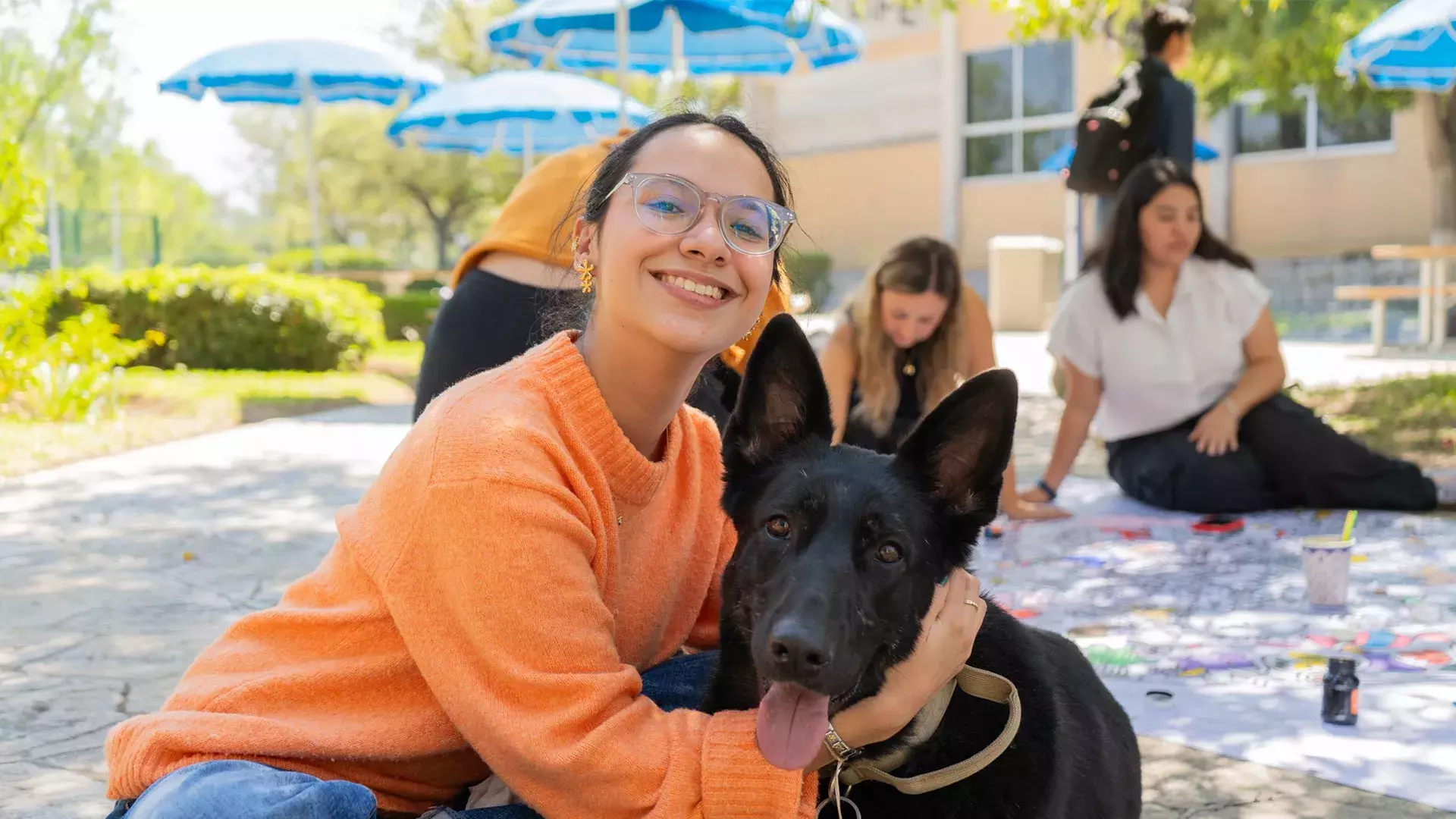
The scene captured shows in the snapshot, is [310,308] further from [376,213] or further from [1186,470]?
[376,213]

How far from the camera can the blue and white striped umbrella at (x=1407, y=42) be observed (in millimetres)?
7203

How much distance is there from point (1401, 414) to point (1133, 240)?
3.51 metres

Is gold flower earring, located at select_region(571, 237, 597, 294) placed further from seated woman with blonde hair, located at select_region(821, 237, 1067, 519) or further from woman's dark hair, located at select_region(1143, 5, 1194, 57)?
woman's dark hair, located at select_region(1143, 5, 1194, 57)

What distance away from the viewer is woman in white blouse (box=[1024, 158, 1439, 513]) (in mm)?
5906

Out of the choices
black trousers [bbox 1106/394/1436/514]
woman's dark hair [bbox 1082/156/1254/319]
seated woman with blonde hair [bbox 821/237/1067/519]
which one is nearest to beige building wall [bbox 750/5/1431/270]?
woman's dark hair [bbox 1082/156/1254/319]

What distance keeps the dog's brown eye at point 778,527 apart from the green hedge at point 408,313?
631 inches

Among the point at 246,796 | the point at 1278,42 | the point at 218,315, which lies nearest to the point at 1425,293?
the point at 1278,42

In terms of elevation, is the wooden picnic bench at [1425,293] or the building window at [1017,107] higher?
the building window at [1017,107]

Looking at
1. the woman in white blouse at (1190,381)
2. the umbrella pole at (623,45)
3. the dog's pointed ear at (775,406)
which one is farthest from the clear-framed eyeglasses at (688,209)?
the umbrella pole at (623,45)

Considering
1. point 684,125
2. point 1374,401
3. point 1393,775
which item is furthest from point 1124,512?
point 684,125

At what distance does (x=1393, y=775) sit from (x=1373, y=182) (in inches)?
723

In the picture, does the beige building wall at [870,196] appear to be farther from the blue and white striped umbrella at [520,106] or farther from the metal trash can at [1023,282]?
the blue and white striped umbrella at [520,106]

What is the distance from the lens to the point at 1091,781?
2.39m

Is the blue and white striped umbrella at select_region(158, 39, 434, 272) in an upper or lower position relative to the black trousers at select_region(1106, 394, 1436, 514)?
upper
